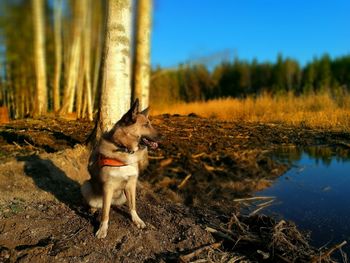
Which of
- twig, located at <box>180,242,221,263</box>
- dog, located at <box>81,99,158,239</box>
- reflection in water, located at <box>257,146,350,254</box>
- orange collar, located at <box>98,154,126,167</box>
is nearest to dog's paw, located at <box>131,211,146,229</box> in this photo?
dog, located at <box>81,99,158,239</box>

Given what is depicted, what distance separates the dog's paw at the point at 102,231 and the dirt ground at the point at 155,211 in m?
0.05

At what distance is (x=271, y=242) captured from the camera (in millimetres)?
3975

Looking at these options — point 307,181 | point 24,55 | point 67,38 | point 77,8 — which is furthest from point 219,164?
point 24,55

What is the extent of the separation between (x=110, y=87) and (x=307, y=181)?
3.74 meters

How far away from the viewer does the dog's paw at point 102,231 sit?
409cm

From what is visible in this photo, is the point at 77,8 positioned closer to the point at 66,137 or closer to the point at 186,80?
the point at 66,137

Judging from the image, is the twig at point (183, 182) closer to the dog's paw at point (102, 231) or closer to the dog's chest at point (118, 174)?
the dog's chest at point (118, 174)

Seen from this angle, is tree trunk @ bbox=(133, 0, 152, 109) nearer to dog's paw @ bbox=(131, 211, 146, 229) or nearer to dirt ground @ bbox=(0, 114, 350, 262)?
dirt ground @ bbox=(0, 114, 350, 262)

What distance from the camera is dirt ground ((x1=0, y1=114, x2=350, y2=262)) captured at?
12.7ft

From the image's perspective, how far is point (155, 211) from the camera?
4.96m

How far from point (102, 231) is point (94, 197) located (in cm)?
62

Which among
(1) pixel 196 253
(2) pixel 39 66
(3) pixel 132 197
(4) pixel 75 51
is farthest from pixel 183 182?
(2) pixel 39 66

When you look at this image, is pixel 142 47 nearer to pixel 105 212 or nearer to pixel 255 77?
pixel 105 212

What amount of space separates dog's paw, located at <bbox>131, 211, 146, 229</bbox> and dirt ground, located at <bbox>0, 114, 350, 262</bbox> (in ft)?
0.23
